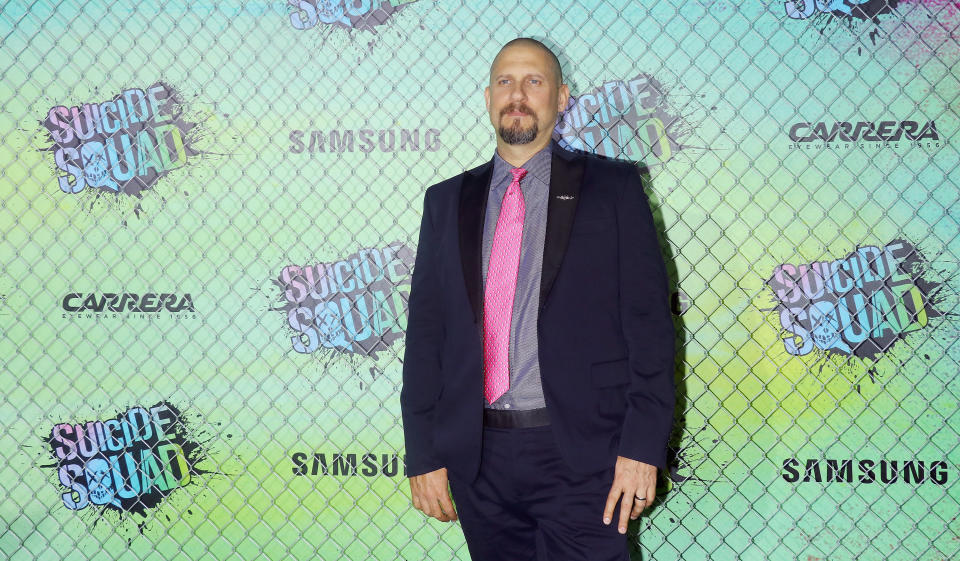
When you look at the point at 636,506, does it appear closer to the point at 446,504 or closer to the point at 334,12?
the point at 446,504

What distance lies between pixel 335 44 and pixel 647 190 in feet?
3.98

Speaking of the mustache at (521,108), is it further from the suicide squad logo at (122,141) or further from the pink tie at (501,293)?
the suicide squad logo at (122,141)

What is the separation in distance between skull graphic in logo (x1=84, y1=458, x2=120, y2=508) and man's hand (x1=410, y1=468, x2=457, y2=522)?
5.11 feet

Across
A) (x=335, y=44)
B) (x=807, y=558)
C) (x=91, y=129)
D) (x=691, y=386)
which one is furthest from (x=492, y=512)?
(x=91, y=129)

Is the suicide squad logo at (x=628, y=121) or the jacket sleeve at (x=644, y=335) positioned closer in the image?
the jacket sleeve at (x=644, y=335)

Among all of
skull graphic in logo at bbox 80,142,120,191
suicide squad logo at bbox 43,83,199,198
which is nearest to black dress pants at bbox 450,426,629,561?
suicide squad logo at bbox 43,83,199,198

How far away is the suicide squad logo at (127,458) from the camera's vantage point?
254 centimetres

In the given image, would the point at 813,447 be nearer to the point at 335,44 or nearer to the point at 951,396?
the point at 951,396

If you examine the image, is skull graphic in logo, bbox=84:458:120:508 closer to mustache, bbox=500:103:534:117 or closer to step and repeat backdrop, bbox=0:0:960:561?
step and repeat backdrop, bbox=0:0:960:561

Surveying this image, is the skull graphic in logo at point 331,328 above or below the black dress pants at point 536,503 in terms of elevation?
above

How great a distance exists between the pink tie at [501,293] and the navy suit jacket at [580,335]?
2 cm

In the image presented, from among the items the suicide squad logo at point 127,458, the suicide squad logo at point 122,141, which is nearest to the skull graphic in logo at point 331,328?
the suicide squad logo at point 127,458

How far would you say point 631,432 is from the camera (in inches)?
55.3

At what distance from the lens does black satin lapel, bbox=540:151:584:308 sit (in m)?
1.50
